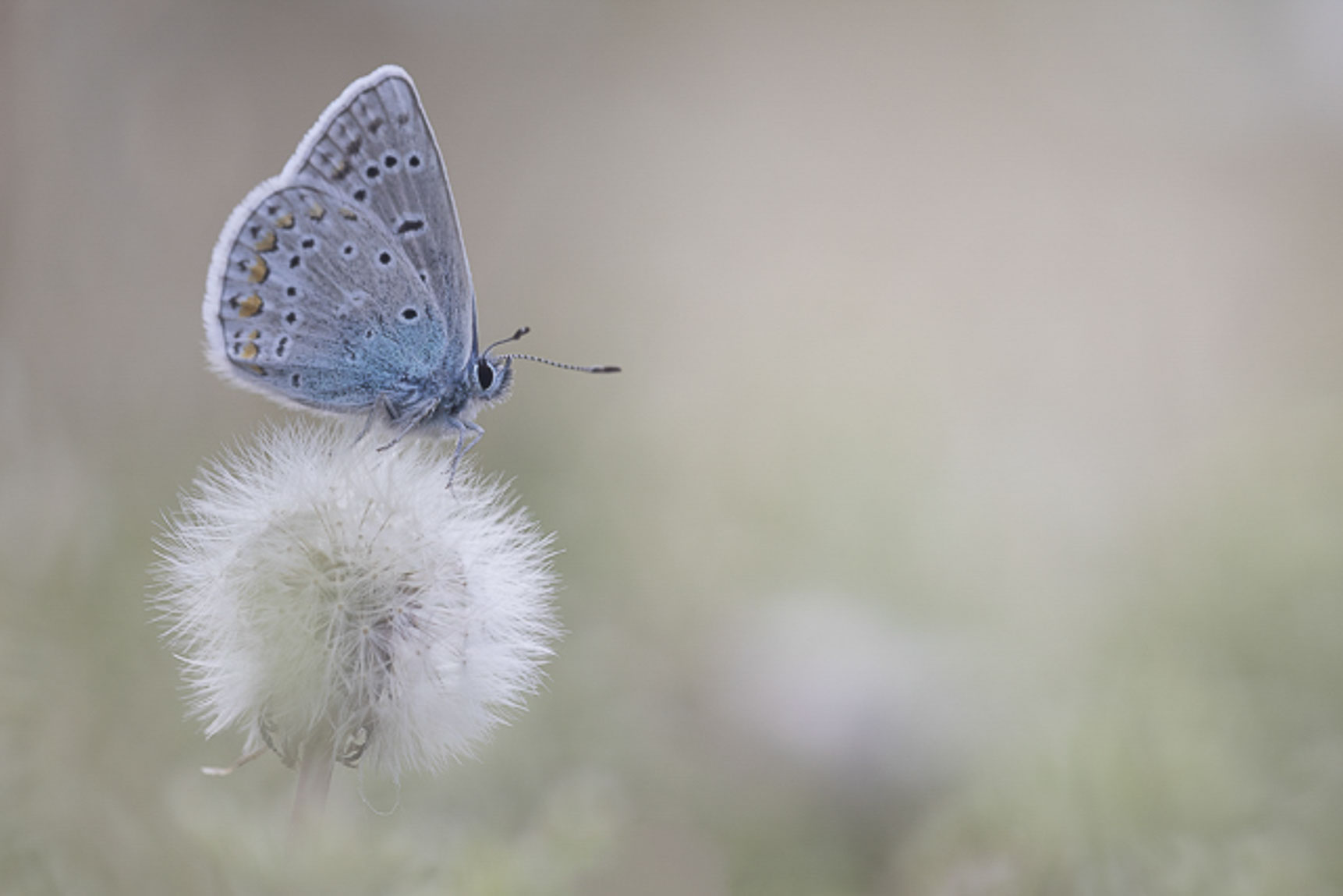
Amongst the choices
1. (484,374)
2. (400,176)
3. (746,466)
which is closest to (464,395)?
(484,374)

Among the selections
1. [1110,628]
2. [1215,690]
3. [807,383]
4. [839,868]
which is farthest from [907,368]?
[839,868]

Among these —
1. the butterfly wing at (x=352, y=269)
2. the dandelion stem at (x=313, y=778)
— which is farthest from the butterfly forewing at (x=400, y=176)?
the dandelion stem at (x=313, y=778)

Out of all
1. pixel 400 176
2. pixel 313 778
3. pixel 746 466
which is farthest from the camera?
pixel 746 466

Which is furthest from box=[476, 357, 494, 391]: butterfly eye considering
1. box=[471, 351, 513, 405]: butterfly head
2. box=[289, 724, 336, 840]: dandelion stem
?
box=[289, 724, 336, 840]: dandelion stem

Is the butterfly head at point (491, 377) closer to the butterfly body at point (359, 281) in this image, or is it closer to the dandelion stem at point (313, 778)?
the butterfly body at point (359, 281)

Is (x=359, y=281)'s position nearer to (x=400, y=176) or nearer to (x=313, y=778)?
(x=400, y=176)

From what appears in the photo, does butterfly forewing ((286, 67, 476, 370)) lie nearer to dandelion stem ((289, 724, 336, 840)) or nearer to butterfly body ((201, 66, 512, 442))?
butterfly body ((201, 66, 512, 442))

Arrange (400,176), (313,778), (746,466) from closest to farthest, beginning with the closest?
(313,778), (400,176), (746,466)

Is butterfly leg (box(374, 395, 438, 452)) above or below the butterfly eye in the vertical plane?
below
